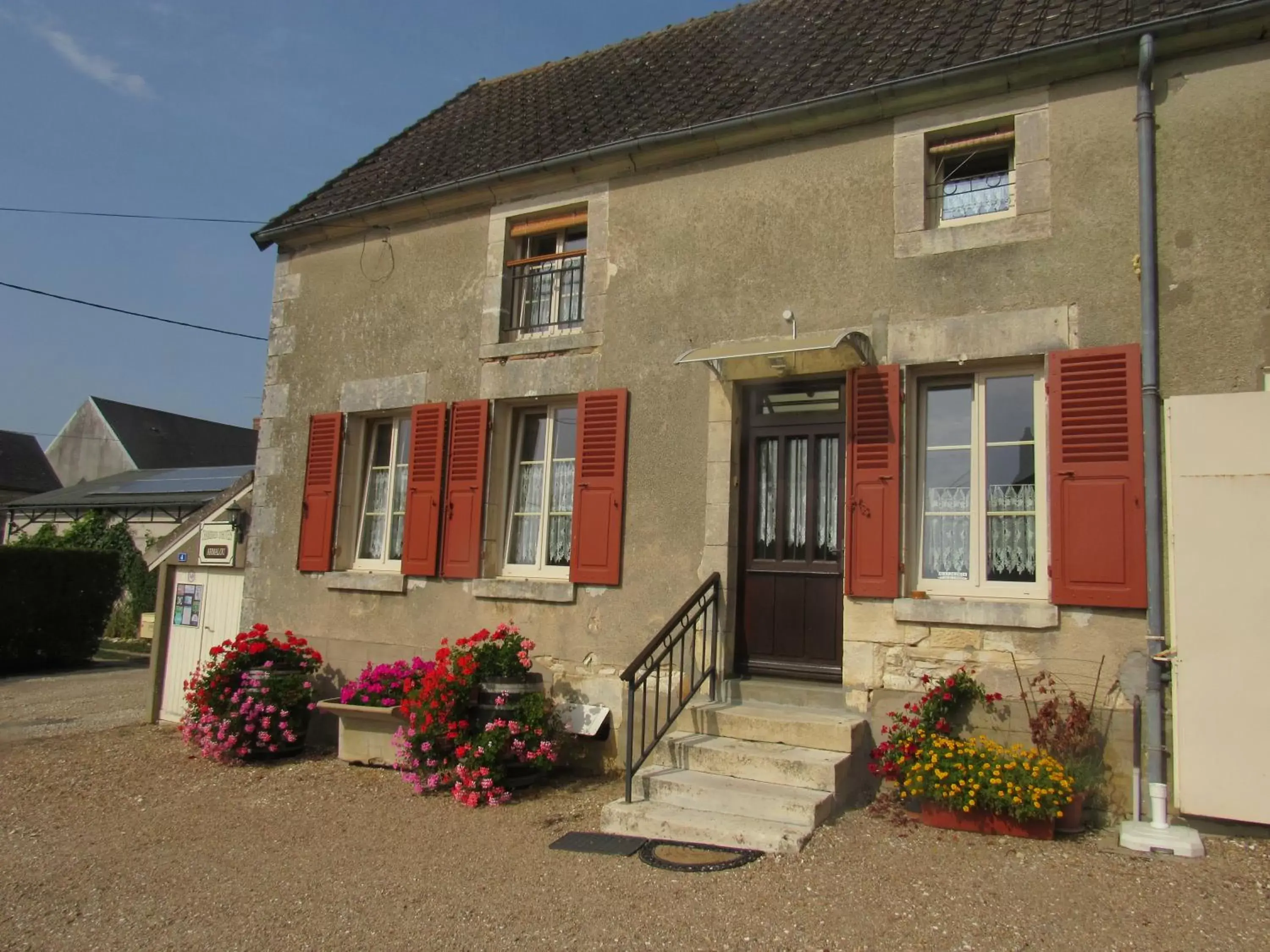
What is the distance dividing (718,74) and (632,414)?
9.89 feet

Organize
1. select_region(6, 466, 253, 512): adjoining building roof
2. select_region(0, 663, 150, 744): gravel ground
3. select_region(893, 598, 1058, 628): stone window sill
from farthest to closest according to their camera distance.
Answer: select_region(6, 466, 253, 512): adjoining building roof
select_region(0, 663, 150, 744): gravel ground
select_region(893, 598, 1058, 628): stone window sill

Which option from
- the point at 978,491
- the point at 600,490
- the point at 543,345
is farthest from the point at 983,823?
the point at 543,345

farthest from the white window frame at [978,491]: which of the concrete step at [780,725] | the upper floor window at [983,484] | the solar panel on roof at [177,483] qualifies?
the solar panel on roof at [177,483]

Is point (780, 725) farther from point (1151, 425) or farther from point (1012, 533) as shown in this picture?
point (1151, 425)

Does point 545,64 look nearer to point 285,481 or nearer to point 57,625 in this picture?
point 285,481

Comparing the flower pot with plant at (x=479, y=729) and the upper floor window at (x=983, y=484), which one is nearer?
the upper floor window at (x=983, y=484)

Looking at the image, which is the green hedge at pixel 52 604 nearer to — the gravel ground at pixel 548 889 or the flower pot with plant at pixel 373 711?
the flower pot with plant at pixel 373 711

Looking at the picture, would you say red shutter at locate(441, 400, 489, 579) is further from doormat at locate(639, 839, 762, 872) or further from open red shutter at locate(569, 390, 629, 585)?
doormat at locate(639, 839, 762, 872)

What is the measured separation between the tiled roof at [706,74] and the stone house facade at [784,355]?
57 millimetres

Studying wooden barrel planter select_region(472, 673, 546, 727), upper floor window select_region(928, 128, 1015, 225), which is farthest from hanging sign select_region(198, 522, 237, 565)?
upper floor window select_region(928, 128, 1015, 225)

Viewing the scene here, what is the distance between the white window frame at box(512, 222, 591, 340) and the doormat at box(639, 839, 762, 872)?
3.98 m

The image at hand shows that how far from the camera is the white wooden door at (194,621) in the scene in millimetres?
8945

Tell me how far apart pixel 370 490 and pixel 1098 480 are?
5889 mm

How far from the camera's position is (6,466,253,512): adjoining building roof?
1959 cm
